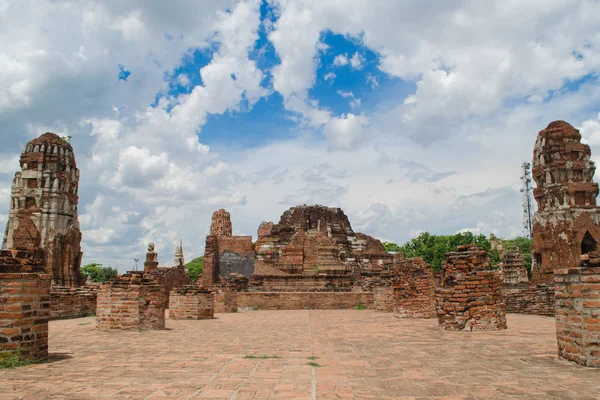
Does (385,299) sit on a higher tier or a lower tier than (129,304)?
lower

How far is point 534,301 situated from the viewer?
14359mm

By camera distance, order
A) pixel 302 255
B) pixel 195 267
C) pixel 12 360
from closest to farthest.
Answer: pixel 12 360 < pixel 302 255 < pixel 195 267

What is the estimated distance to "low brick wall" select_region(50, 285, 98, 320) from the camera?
1371 centimetres

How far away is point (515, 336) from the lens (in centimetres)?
789

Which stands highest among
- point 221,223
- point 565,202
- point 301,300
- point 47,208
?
point 221,223

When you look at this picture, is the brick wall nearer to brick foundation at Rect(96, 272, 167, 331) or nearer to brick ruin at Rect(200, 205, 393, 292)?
brick ruin at Rect(200, 205, 393, 292)

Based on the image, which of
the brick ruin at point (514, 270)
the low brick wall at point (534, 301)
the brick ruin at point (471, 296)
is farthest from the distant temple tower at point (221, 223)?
the brick ruin at point (471, 296)

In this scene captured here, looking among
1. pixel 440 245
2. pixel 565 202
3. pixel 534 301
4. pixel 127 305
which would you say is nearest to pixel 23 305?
pixel 127 305

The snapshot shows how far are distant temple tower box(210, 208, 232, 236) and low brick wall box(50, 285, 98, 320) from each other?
37.1 m

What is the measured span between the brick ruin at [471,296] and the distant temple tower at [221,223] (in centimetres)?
4459

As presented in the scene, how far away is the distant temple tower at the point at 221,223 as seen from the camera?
173 feet

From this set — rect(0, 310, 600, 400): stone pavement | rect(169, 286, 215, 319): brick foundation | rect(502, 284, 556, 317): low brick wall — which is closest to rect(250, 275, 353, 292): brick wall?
rect(502, 284, 556, 317): low brick wall

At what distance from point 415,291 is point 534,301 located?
4.39 m

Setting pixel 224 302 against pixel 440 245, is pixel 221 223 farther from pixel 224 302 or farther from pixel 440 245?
pixel 224 302
